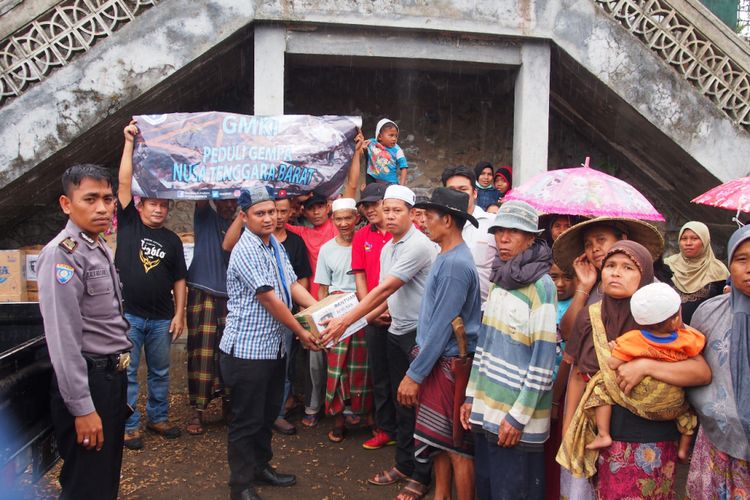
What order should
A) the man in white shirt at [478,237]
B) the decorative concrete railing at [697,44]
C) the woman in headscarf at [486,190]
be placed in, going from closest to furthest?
the man in white shirt at [478,237] → the decorative concrete railing at [697,44] → the woman in headscarf at [486,190]

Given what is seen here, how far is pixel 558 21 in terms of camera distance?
21.3ft

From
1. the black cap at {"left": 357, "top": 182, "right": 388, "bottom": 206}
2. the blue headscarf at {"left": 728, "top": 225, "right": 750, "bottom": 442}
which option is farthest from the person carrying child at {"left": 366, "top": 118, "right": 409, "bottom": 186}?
the blue headscarf at {"left": 728, "top": 225, "right": 750, "bottom": 442}

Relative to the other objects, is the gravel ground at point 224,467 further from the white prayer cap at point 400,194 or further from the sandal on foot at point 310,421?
the white prayer cap at point 400,194

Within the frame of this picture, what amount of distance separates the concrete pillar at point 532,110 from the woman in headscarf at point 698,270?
5.90 ft

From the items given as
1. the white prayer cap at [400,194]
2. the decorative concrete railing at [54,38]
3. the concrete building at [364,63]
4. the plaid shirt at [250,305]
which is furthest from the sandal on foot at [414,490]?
the decorative concrete railing at [54,38]

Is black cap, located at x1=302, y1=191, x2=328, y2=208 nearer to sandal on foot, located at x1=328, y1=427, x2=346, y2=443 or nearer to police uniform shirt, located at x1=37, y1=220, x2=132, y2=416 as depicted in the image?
sandal on foot, located at x1=328, y1=427, x2=346, y2=443

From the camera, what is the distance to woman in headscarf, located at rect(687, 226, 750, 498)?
254 cm

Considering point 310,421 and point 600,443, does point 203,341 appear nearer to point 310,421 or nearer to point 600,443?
point 310,421

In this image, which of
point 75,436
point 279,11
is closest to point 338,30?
point 279,11

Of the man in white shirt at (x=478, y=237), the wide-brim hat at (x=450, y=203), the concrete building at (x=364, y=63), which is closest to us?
the wide-brim hat at (x=450, y=203)

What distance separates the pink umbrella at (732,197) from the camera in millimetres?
4162

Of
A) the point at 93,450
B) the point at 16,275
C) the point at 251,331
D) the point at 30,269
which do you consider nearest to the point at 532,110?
the point at 251,331

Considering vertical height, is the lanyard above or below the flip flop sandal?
above

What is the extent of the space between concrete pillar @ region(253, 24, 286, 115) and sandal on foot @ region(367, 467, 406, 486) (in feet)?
12.3
